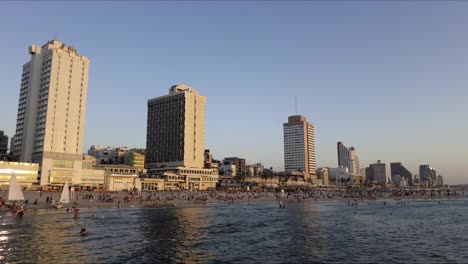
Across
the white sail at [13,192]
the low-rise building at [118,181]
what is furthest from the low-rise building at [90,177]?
the white sail at [13,192]

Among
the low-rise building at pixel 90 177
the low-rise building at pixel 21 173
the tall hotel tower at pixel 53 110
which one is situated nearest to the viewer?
the low-rise building at pixel 21 173

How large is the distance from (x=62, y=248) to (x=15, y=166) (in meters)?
127

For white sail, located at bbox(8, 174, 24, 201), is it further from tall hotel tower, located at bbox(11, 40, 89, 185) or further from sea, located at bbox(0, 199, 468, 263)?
tall hotel tower, located at bbox(11, 40, 89, 185)

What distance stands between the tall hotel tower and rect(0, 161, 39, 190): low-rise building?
5.29 metres

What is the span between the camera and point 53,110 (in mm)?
163875

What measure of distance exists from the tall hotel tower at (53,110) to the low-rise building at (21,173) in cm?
529

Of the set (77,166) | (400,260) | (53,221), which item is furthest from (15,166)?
(400,260)

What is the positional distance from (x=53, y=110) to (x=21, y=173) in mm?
30829

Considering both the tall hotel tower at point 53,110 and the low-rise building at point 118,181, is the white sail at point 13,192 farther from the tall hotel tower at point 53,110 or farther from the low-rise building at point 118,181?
the low-rise building at point 118,181

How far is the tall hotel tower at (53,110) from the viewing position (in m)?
162

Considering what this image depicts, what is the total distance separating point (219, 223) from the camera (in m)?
68.4

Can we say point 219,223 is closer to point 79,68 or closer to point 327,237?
point 327,237

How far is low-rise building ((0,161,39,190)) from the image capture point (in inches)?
5635

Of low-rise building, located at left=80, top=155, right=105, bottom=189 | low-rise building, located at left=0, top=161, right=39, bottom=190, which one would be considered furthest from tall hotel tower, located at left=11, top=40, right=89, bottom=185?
low-rise building, located at left=0, top=161, right=39, bottom=190
